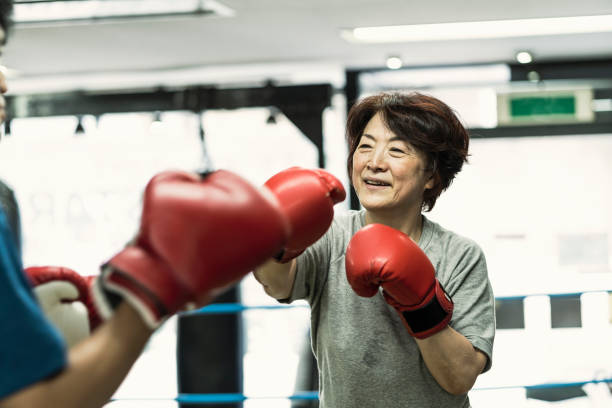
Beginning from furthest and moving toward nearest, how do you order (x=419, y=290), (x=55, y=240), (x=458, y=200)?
(x=55, y=240) < (x=458, y=200) < (x=419, y=290)

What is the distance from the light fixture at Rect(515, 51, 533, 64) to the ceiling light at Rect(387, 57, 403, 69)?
2.53 feet

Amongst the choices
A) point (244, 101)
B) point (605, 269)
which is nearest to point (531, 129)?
point (605, 269)

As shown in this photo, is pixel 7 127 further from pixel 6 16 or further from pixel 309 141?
pixel 6 16

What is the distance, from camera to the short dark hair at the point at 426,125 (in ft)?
4.83

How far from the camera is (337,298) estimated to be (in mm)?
1450

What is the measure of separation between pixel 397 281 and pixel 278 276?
27cm

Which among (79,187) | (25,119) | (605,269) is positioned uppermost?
(25,119)

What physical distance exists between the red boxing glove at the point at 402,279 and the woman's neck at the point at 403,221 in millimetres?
173

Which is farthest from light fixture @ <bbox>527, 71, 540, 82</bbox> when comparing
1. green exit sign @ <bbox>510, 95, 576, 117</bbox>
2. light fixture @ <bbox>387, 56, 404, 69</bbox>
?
light fixture @ <bbox>387, 56, 404, 69</bbox>

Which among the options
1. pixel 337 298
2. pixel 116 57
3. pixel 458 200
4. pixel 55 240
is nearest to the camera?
pixel 337 298

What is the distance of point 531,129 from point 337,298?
11.8 ft

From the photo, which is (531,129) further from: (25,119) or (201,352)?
(25,119)

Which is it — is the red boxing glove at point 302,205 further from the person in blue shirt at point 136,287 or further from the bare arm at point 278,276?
the person in blue shirt at point 136,287

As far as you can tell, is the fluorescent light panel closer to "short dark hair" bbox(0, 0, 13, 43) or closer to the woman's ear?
the woman's ear
